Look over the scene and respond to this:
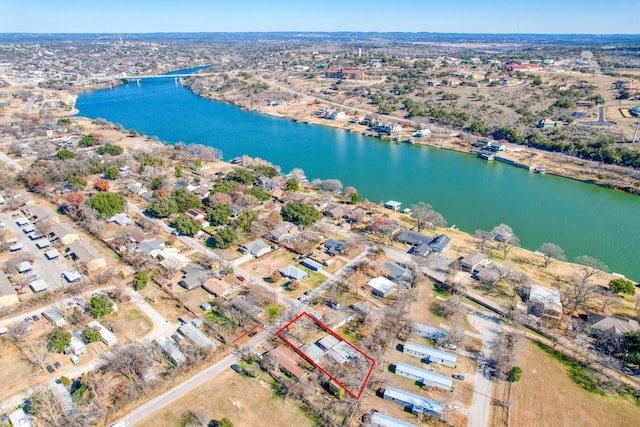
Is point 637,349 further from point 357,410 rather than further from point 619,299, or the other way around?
point 357,410

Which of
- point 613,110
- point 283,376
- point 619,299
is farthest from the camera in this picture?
point 613,110

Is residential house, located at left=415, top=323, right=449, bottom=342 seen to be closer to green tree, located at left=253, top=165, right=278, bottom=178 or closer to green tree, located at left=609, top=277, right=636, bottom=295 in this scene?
green tree, located at left=609, top=277, right=636, bottom=295

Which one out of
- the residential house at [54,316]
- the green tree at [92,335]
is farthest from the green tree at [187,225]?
the green tree at [92,335]

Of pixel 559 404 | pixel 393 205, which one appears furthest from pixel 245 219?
pixel 559 404

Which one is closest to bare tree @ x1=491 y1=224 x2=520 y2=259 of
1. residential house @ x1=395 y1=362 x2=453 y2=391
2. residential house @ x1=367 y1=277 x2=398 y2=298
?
residential house @ x1=367 y1=277 x2=398 y2=298

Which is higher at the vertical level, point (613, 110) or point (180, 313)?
point (613, 110)

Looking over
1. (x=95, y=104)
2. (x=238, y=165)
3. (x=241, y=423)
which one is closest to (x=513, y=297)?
(x=241, y=423)

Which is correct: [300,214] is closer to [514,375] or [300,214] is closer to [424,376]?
[424,376]
